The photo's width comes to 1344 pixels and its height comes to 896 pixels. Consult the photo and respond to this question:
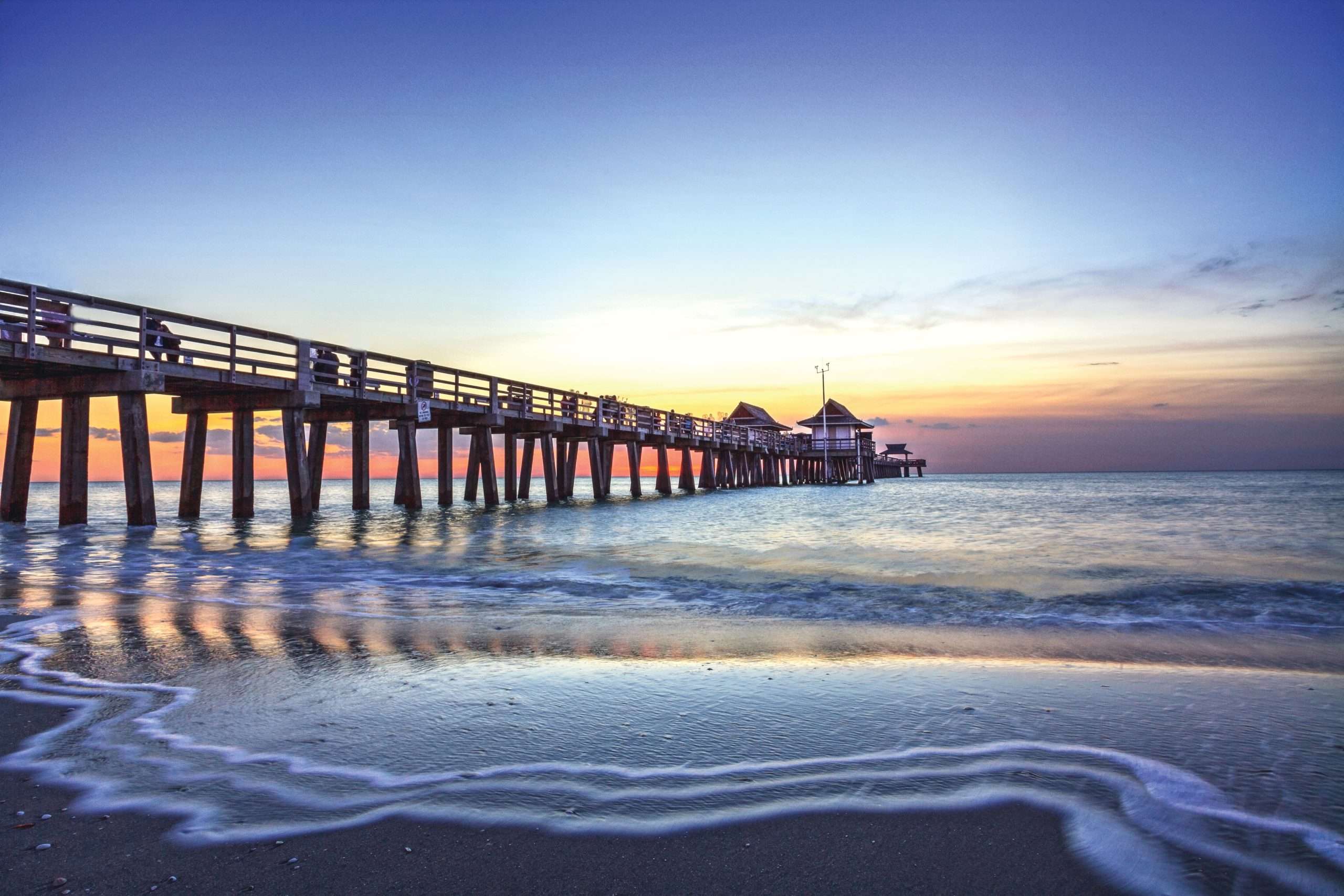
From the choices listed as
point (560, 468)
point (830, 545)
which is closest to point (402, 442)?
point (560, 468)

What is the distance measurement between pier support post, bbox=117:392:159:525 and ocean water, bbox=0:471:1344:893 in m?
3.93

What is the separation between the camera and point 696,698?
378cm

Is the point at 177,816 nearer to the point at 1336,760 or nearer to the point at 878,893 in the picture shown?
the point at 878,893

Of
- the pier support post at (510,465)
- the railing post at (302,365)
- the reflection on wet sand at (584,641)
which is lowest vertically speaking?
the reflection on wet sand at (584,641)

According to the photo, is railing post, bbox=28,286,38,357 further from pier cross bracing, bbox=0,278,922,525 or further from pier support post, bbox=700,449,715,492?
pier support post, bbox=700,449,715,492

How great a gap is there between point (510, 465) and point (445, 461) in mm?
4391

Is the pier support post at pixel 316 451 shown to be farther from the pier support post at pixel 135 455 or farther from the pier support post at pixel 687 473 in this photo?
the pier support post at pixel 687 473

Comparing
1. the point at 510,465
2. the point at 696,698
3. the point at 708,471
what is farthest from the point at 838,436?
the point at 696,698

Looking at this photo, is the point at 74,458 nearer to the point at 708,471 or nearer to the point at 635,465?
the point at 635,465

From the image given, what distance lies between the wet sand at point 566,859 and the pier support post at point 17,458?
645 inches

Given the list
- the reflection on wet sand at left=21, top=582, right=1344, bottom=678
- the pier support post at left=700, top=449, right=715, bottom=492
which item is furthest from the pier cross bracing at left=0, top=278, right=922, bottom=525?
the pier support post at left=700, top=449, right=715, bottom=492

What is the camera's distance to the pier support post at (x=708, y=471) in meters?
48.7

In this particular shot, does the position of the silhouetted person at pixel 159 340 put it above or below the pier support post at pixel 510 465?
above

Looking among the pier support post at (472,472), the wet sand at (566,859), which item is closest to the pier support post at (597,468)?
the pier support post at (472,472)
